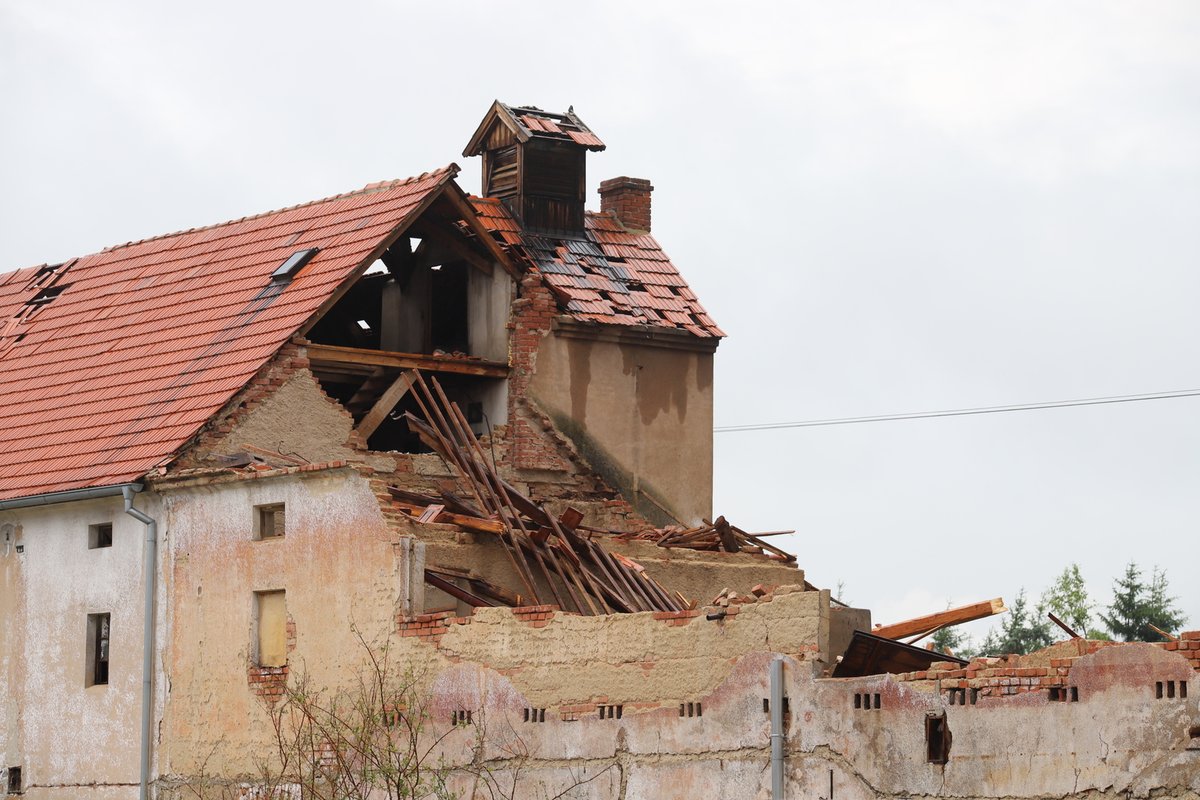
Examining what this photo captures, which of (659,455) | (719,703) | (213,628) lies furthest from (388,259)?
(719,703)

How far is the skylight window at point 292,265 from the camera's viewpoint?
83.0 ft

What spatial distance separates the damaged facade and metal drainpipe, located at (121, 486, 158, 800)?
35mm

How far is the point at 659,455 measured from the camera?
2780 cm

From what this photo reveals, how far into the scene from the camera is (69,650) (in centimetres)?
2320

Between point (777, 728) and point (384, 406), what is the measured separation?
948 centimetres

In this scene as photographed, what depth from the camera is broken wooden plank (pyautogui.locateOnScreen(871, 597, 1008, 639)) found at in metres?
19.2

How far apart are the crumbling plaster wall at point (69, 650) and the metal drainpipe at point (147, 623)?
0.20 metres

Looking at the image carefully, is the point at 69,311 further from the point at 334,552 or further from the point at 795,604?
the point at 795,604

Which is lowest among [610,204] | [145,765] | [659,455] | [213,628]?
[145,765]

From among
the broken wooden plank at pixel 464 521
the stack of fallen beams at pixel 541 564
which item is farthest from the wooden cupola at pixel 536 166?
the broken wooden plank at pixel 464 521

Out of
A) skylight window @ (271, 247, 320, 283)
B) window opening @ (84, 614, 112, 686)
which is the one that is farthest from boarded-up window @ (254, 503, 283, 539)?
skylight window @ (271, 247, 320, 283)

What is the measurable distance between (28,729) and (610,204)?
11721mm

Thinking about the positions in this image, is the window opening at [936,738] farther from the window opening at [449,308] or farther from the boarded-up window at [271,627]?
the window opening at [449,308]

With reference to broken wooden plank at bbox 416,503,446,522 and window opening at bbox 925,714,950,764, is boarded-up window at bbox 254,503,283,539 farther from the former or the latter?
window opening at bbox 925,714,950,764
